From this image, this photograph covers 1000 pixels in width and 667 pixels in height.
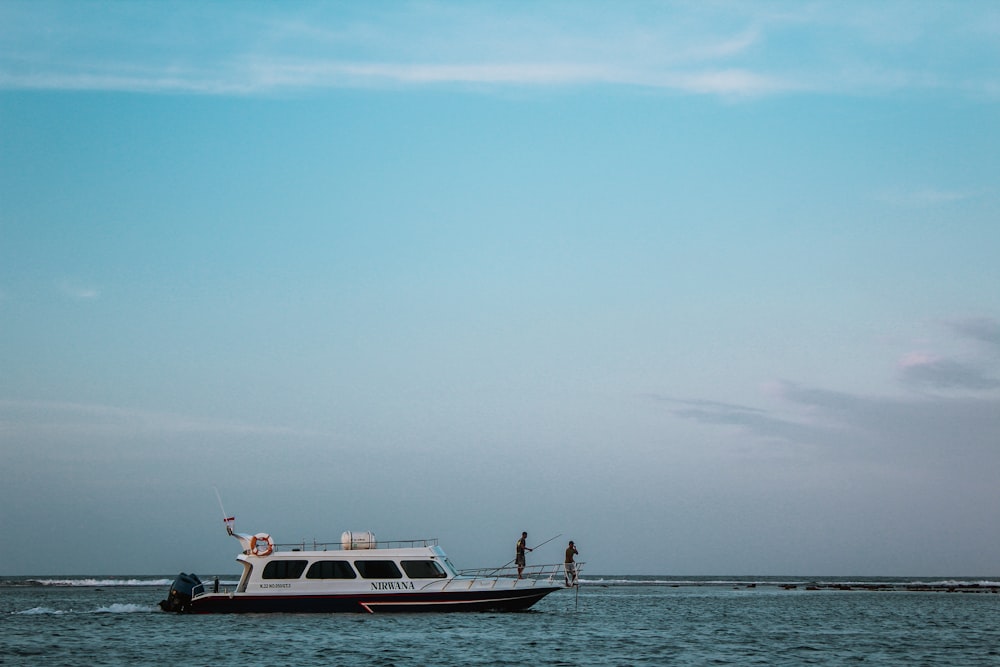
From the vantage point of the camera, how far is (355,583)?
43656mm

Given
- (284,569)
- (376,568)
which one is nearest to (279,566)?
(284,569)

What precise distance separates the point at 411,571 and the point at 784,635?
15.4 metres

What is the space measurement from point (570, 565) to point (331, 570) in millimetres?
10042

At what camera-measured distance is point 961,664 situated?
3347cm

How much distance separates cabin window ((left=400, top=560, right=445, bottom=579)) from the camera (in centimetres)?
4388

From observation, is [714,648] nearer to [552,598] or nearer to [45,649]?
[45,649]

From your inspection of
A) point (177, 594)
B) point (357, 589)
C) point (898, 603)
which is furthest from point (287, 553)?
point (898, 603)

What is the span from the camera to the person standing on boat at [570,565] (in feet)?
147

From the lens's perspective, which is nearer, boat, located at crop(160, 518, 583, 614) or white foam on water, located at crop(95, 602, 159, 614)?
boat, located at crop(160, 518, 583, 614)

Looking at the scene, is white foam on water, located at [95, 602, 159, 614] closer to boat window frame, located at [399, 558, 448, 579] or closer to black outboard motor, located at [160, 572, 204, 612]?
black outboard motor, located at [160, 572, 204, 612]

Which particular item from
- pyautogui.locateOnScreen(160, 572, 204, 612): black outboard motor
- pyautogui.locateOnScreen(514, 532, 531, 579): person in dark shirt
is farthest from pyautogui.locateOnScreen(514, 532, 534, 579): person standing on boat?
pyautogui.locateOnScreen(160, 572, 204, 612): black outboard motor

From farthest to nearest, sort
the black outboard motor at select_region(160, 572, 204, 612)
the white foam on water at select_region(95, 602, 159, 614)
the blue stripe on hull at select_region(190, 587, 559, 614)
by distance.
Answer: the white foam on water at select_region(95, 602, 159, 614) < the black outboard motor at select_region(160, 572, 204, 612) < the blue stripe on hull at select_region(190, 587, 559, 614)

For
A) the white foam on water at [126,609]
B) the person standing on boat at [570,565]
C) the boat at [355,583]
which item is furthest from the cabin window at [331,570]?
the white foam on water at [126,609]

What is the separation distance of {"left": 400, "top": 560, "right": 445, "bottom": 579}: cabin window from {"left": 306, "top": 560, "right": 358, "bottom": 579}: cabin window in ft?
7.14
